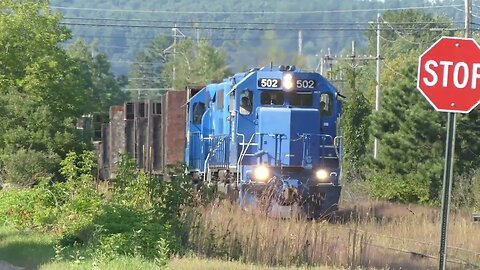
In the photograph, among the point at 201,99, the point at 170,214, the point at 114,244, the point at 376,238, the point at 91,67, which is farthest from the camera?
the point at 91,67

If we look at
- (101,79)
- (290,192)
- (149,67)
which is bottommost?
(290,192)

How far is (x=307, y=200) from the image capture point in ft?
68.6

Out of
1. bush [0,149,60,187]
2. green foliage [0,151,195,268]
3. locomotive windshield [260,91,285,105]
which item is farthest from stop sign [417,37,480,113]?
bush [0,149,60,187]

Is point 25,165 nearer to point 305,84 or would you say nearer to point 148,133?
point 148,133

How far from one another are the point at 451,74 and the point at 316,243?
5878 mm

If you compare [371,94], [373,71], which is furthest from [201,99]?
[373,71]

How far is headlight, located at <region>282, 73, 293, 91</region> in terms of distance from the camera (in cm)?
2233

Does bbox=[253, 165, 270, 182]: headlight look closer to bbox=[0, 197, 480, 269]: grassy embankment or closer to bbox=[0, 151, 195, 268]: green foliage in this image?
bbox=[0, 197, 480, 269]: grassy embankment

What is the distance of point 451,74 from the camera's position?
9.84 m

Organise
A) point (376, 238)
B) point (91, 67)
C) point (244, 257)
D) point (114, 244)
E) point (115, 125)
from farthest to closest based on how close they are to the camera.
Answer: point (91, 67) < point (115, 125) < point (376, 238) < point (244, 257) < point (114, 244)

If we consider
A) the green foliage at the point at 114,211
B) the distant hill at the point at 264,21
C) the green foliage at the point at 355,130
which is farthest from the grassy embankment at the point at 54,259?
the green foliage at the point at 355,130

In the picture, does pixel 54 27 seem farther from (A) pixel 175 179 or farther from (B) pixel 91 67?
(B) pixel 91 67

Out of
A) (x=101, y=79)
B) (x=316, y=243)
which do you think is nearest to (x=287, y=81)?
(x=316, y=243)

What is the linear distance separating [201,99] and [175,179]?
943 cm
